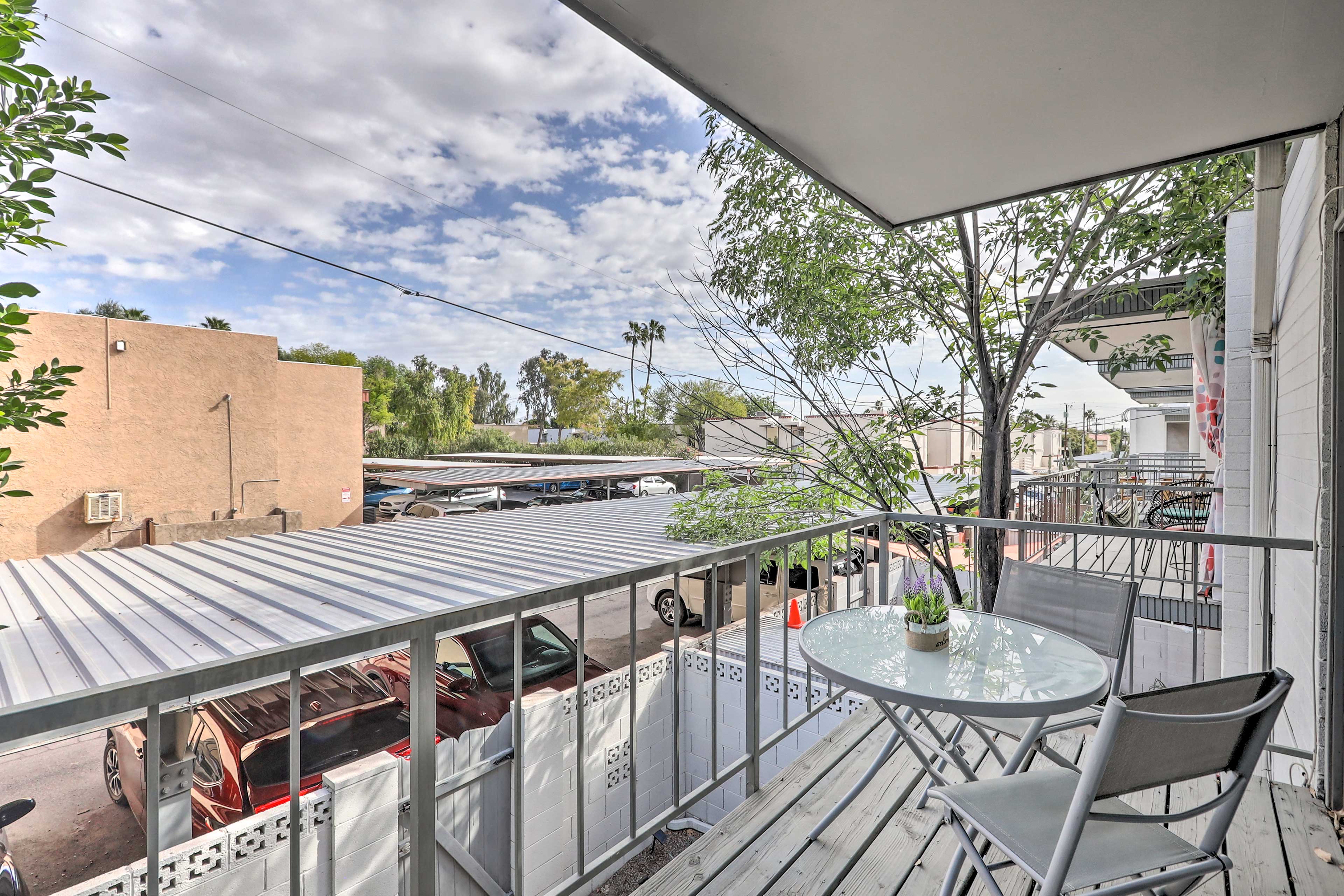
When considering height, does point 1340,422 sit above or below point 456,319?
below

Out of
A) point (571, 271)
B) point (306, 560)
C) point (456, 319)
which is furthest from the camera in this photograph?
point (456, 319)

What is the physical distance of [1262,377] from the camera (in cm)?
300

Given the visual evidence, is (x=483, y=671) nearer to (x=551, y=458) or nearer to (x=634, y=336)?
(x=634, y=336)

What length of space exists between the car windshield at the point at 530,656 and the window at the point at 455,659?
0.27 feet

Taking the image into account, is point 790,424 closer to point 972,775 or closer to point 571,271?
point 972,775

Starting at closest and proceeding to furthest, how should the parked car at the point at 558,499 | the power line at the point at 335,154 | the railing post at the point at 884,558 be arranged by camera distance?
the railing post at the point at 884,558 < the power line at the point at 335,154 < the parked car at the point at 558,499

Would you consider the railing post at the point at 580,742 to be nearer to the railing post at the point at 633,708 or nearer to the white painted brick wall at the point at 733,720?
the railing post at the point at 633,708

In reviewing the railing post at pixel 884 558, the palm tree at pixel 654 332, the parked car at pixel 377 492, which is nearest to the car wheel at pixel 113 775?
the railing post at pixel 884 558

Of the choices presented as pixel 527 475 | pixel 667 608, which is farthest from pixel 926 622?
pixel 527 475

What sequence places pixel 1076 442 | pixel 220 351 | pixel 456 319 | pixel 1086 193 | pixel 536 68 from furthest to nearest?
1. pixel 456 319
2. pixel 1076 442
3. pixel 536 68
4. pixel 220 351
5. pixel 1086 193

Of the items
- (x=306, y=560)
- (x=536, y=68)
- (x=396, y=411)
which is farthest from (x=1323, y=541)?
(x=396, y=411)

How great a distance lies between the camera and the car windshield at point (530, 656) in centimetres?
520

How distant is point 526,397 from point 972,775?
138 feet

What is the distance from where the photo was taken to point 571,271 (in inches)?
1155
